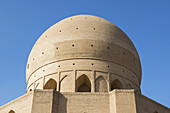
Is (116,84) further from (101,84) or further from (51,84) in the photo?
(51,84)

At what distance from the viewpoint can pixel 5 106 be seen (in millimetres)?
13836

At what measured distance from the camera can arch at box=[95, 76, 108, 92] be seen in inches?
598

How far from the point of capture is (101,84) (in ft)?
50.4

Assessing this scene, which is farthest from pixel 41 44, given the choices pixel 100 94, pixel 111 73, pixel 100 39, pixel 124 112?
pixel 124 112

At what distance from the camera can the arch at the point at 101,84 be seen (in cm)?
1520

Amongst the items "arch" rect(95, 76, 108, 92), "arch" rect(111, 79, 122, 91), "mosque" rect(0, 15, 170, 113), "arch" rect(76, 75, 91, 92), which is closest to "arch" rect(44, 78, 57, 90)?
"mosque" rect(0, 15, 170, 113)

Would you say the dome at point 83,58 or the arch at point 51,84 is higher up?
the dome at point 83,58

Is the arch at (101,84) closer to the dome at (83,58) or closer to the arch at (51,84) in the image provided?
the dome at (83,58)

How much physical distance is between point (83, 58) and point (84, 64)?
0.38 meters

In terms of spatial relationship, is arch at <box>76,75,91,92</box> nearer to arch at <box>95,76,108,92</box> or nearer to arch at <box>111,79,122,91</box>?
arch at <box>95,76,108,92</box>

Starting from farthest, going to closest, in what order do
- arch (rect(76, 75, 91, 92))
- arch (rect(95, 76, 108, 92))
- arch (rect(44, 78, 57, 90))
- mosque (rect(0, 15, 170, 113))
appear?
1. arch (rect(44, 78, 57, 90))
2. arch (rect(76, 75, 91, 92))
3. arch (rect(95, 76, 108, 92))
4. mosque (rect(0, 15, 170, 113))

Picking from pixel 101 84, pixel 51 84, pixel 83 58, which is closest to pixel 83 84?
pixel 101 84

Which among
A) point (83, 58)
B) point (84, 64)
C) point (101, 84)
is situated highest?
point (83, 58)

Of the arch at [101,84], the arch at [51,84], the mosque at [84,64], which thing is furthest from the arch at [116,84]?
the arch at [51,84]
